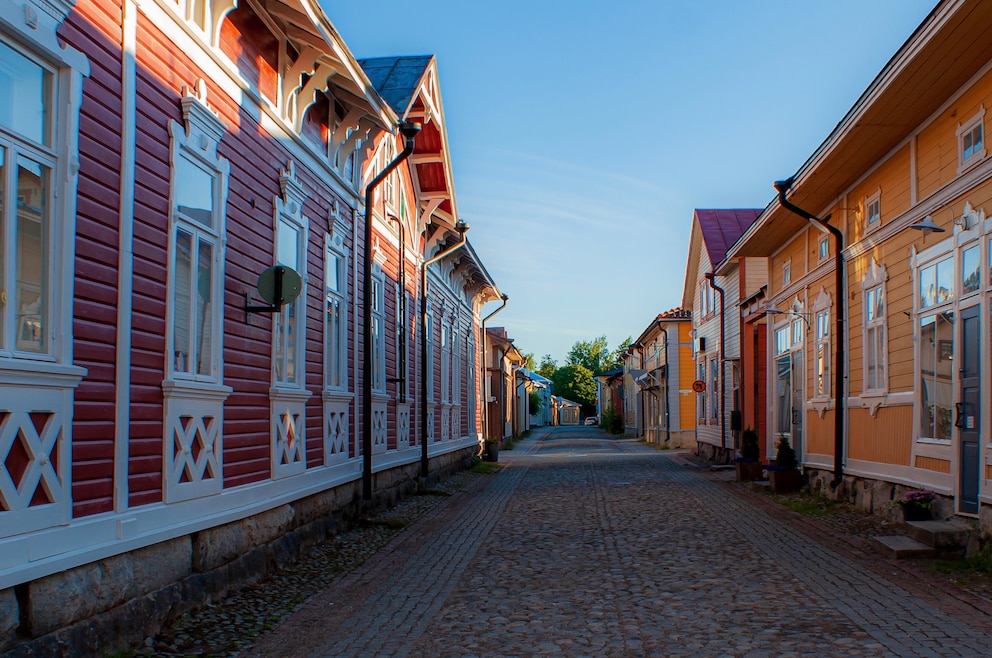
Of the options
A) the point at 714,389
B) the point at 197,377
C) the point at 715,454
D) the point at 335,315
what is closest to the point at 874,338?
the point at 335,315

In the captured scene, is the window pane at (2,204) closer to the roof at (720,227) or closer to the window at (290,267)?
the window at (290,267)

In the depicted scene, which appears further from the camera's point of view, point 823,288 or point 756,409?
point 756,409

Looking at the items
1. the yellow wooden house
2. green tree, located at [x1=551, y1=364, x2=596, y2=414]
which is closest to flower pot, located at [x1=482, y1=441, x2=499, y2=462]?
the yellow wooden house

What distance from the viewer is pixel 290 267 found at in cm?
962

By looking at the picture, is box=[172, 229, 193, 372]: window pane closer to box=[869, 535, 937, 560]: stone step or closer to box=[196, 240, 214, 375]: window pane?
box=[196, 240, 214, 375]: window pane

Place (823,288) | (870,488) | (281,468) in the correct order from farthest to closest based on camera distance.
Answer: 1. (823,288)
2. (870,488)
3. (281,468)

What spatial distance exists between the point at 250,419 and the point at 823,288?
399 inches

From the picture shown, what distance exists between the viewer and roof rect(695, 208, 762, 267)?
2873 cm

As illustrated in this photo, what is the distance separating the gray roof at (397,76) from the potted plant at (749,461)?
9.74m

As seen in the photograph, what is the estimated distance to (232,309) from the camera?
832cm

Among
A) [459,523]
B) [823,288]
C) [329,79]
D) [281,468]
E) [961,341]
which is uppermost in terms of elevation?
[329,79]

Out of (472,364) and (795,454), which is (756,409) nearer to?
(795,454)

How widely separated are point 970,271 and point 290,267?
674cm

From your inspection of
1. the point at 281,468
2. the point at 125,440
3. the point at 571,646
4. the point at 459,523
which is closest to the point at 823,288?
the point at 459,523
